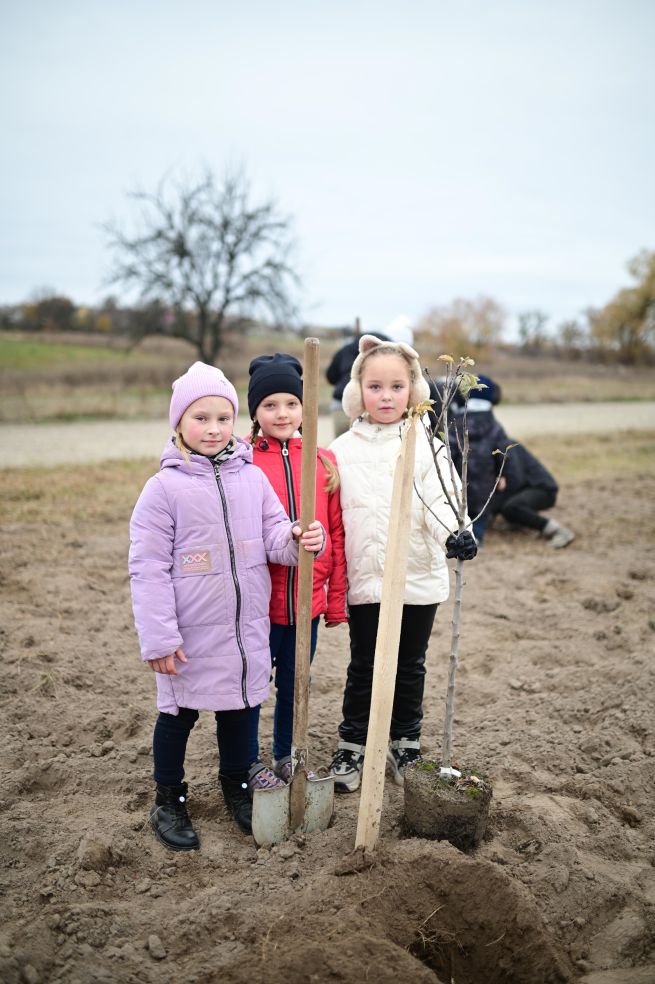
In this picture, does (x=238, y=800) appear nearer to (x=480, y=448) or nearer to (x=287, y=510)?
(x=287, y=510)

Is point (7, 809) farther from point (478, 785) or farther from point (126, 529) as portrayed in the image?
point (126, 529)

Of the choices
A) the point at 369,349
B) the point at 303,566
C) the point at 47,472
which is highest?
the point at 369,349

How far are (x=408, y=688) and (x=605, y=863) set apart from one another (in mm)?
1010

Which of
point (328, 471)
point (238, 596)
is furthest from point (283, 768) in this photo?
point (328, 471)

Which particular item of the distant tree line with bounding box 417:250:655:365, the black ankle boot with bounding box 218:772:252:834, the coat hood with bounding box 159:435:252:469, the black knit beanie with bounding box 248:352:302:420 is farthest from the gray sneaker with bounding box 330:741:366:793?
the distant tree line with bounding box 417:250:655:365

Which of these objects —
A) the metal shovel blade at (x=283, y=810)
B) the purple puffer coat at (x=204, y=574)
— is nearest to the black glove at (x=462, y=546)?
the purple puffer coat at (x=204, y=574)

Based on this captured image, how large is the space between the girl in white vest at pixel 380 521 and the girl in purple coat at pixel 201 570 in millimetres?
441

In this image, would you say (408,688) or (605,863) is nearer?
(605,863)

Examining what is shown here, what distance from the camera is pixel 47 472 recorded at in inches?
426

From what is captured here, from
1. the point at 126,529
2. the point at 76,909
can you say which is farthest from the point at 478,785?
the point at 126,529

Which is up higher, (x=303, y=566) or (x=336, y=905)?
(x=303, y=566)

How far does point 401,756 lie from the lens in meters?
3.45

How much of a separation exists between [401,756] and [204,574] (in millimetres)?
1329

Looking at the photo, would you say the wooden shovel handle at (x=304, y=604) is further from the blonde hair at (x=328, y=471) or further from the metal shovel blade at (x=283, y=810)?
the blonde hair at (x=328, y=471)
